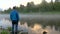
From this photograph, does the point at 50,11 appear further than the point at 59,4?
No

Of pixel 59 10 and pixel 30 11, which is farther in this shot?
pixel 30 11

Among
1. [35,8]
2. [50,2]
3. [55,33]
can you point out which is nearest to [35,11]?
[35,8]

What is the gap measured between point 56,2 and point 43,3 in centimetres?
352

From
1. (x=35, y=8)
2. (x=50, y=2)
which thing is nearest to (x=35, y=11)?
(x=35, y=8)

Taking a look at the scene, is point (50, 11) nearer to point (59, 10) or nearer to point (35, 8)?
point (59, 10)

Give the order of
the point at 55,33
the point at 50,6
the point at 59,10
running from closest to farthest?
the point at 55,33, the point at 59,10, the point at 50,6

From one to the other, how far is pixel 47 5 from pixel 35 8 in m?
3.40

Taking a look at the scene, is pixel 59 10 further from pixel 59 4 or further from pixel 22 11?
pixel 22 11

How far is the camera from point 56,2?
6556 cm

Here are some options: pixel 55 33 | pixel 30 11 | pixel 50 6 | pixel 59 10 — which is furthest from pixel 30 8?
pixel 55 33

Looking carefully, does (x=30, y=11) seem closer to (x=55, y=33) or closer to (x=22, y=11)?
(x=22, y=11)

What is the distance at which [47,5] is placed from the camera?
65.9m

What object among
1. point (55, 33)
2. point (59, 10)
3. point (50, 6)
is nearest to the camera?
point (55, 33)

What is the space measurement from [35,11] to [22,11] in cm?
390
